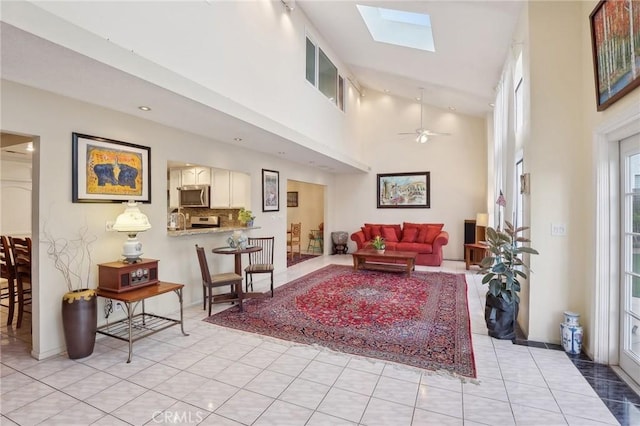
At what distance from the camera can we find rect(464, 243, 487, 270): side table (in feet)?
22.6

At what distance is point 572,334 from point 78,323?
4.63 meters

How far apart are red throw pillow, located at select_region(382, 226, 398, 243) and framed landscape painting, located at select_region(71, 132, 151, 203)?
235 inches

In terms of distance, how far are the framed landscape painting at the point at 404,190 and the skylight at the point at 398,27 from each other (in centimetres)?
407

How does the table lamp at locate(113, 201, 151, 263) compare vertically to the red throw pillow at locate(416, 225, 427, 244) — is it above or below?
above

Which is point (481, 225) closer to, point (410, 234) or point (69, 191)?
point (410, 234)

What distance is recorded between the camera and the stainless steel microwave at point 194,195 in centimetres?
591

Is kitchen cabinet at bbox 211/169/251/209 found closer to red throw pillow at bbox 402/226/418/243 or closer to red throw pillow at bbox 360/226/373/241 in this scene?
red throw pillow at bbox 360/226/373/241

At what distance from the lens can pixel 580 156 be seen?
2973 mm

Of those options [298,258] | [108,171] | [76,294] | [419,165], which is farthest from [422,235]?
[76,294]

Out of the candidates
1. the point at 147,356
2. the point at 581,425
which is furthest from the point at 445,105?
the point at 147,356

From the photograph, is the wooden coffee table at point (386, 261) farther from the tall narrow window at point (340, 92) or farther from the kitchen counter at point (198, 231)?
the tall narrow window at point (340, 92)

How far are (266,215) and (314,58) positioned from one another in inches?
127

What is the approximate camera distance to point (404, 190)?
29.0 feet

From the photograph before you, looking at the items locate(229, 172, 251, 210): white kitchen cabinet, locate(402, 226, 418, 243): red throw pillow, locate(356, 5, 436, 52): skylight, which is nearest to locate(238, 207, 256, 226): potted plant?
locate(229, 172, 251, 210): white kitchen cabinet
